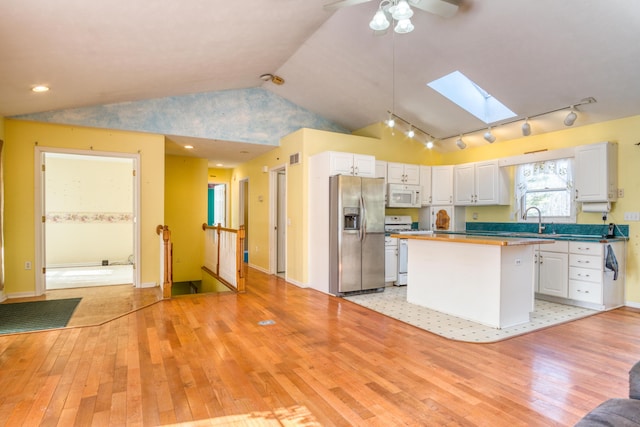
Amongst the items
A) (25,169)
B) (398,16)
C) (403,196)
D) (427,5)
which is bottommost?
(403,196)

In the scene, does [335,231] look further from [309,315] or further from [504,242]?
[504,242]

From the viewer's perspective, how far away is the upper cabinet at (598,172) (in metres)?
4.57

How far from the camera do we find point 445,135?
6.38 meters

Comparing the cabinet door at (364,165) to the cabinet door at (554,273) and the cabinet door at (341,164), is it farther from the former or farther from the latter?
the cabinet door at (554,273)

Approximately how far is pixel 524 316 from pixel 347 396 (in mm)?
2633

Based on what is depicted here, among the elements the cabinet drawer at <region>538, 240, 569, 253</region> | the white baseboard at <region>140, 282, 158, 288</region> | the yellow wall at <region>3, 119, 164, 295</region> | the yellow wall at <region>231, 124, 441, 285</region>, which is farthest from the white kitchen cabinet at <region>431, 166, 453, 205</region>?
the yellow wall at <region>3, 119, 164, 295</region>

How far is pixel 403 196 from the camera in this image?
6293mm

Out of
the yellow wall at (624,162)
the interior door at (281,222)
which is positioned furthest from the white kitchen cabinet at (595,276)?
the interior door at (281,222)

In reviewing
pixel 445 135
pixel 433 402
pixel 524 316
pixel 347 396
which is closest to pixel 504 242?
pixel 524 316

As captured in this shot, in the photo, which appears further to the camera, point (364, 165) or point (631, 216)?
point (364, 165)

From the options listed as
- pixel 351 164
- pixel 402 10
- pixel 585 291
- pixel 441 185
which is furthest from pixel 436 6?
pixel 441 185

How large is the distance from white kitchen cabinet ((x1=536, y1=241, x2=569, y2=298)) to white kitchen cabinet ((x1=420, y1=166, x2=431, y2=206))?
7.15 ft

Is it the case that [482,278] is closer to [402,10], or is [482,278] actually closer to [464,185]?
[402,10]

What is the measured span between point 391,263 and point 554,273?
2.28 meters
